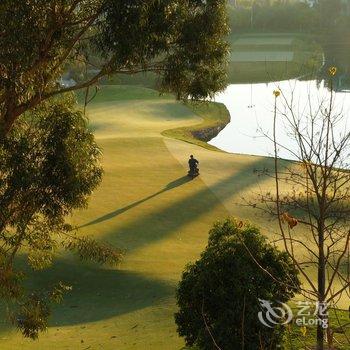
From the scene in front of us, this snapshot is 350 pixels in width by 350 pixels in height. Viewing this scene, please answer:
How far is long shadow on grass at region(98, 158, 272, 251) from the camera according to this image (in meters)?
19.8

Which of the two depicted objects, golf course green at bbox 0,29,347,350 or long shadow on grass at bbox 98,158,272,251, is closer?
golf course green at bbox 0,29,347,350

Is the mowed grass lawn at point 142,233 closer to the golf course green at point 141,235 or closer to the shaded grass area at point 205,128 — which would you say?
the golf course green at point 141,235

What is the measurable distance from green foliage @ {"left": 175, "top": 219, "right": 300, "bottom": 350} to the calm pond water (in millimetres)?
18362

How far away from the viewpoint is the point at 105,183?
25.4 meters

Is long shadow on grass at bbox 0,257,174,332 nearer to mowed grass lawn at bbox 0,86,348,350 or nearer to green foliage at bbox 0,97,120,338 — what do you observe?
mowed grass lawn at bbox 0,86,348,350

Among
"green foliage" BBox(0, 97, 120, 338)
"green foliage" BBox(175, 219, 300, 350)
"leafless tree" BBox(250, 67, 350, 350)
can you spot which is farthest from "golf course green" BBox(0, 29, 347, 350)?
"leafless tree" BBox(250, 67, 350, 350)

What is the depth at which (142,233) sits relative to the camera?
66.4ft

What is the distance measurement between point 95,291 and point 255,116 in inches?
1010

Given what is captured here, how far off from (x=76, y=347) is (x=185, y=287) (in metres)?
3.41

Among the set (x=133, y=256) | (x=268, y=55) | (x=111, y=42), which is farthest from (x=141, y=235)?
(x=268, y=55)

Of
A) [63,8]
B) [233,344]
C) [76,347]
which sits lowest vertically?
[76,347]

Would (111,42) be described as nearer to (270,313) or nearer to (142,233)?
(270,313)

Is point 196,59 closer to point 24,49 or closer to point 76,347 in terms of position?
point 24,49

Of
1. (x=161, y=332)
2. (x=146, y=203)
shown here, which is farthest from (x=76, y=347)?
(x=146, y=203)
